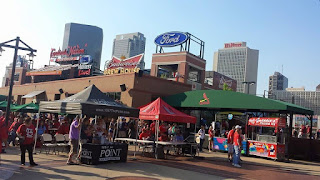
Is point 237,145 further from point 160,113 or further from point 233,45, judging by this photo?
point 233,45

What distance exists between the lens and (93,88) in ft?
42.9

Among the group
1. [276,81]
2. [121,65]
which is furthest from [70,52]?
[276,81]

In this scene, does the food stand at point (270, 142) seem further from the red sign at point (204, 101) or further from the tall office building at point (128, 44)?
the tall office building at point (128, 44)

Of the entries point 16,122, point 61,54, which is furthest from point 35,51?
point 61,54

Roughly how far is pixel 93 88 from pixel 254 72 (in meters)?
175

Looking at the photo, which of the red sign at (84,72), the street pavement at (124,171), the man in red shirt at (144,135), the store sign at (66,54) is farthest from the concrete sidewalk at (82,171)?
the store sign at (66,54)

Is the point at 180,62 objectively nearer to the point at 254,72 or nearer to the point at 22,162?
the point at 22,162

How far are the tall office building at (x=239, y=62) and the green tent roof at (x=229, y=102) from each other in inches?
5912

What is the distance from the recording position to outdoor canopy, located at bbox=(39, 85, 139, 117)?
11.3 metres

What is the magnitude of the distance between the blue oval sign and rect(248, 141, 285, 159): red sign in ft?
89.5

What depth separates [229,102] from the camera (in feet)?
70.3

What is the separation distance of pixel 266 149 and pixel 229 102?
468cm

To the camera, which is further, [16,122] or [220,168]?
[16,122]

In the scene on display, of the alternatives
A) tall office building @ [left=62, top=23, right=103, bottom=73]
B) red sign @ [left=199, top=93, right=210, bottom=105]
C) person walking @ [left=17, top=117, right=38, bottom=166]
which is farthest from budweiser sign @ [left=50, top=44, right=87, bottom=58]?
tall office building @ [left=62, top=23, right=103, bottom=73]
